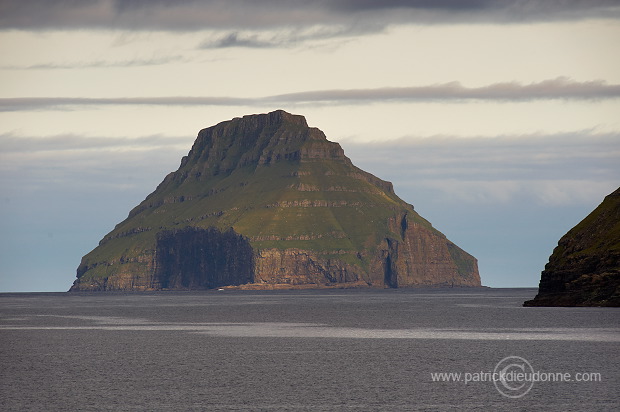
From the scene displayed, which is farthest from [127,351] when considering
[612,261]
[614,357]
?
[612,261]

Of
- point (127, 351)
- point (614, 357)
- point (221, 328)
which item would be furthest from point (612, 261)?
point (127, 351)

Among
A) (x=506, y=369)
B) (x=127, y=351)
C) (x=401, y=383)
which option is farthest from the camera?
(x=127, y=351)

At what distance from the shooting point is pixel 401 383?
293 ft

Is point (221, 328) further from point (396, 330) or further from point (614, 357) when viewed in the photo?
point (614, 357)

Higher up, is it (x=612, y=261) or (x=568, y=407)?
(x=612, y=261)

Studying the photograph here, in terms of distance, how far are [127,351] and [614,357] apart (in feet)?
190

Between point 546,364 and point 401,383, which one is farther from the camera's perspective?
point 546,364

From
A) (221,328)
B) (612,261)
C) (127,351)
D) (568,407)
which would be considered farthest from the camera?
(612,261)

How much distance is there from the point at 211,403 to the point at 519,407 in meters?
23.3

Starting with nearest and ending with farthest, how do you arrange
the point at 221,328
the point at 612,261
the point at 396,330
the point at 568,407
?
the point at 568,407 → the point at 396,330 → the point at 221,328 → the point at 612,261

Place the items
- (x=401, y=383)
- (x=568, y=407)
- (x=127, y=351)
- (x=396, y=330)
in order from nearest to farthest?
(x=568, y=407) → (x=401, y=383) → (x=127, y=351) → (x=396, y=330)

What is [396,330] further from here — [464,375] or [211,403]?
[211,403]

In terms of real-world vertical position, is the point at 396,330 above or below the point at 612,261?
below

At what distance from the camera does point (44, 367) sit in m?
106
